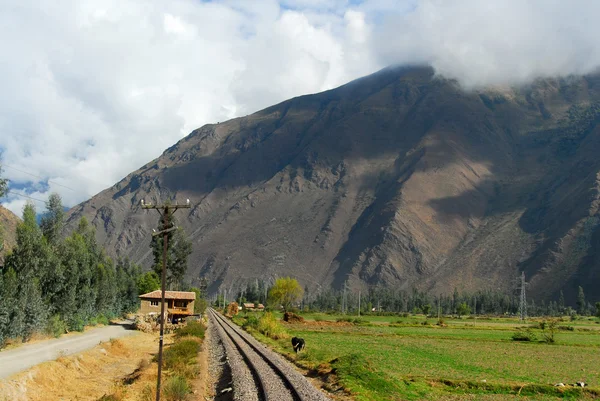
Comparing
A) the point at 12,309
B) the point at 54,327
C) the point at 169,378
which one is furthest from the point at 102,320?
the point at 169,378

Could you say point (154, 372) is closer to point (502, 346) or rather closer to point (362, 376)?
point (362, 376)

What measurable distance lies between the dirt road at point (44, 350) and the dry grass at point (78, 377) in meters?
1.08

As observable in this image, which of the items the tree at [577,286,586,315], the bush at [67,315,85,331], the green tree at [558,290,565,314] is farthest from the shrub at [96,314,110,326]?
the tree at [577,286,586,315]

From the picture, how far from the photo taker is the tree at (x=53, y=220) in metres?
56.8

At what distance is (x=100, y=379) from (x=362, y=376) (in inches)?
591

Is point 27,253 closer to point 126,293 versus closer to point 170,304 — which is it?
point 170,304

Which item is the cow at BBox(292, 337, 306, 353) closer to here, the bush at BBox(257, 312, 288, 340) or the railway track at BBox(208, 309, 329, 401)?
the railway track at BBox(208, 309, 329, 401)

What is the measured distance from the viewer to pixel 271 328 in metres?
59.8

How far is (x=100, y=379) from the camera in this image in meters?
30.6

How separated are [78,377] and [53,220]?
3198cm

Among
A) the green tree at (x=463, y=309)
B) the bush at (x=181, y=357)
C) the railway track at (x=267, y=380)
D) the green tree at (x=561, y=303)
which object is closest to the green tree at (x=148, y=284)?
the bush at (x=181, y=357)

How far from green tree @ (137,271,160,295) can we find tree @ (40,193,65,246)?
27.4 metres

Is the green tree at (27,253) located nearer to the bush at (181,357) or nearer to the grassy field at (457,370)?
the bush at (181,357)

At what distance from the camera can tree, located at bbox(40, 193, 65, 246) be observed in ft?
186
